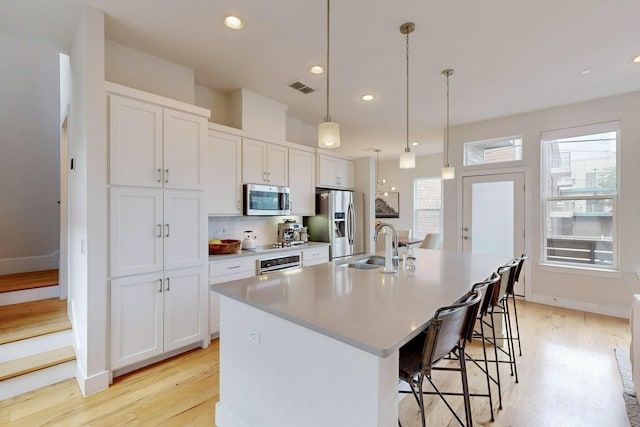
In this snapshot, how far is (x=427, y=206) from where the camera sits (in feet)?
26.1

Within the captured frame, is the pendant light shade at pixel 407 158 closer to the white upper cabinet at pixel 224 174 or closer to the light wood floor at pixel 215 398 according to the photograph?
the white upper cabinet at pixel 224 174

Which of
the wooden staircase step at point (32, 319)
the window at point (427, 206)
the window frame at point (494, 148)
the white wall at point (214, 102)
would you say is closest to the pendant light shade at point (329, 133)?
the white wall at point (214, 102)

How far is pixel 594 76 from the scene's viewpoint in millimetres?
3330

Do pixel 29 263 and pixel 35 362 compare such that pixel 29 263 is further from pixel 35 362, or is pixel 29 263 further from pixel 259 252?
pixel 259 252

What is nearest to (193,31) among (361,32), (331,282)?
(361,32)

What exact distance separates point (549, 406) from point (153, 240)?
3.31 meters

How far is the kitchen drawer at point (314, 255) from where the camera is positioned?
156 inches

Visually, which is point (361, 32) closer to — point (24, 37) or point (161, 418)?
point (24, 37)

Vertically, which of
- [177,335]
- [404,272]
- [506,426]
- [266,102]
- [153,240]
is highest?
[266,102]

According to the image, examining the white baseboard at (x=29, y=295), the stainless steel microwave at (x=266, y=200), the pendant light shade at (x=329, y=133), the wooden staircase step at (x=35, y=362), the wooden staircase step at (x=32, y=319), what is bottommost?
the wooden staircase step at (x=35, y=362)

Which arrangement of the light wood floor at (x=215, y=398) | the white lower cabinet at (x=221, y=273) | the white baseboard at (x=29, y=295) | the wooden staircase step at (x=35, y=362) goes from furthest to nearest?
the white baseboard at (x=29, y=295) < the white lower cabinet at (x=221, y=273) < the wooden staircase step at (x=35, y=362) < the light wood floor at (x=215, y=398)

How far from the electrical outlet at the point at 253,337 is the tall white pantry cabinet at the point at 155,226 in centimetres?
139

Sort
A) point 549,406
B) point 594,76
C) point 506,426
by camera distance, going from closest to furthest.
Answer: point 506,426 < point 549,406 < point 594,76

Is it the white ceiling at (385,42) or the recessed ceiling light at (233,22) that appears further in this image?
the recessed ceiling light at (233,22)
